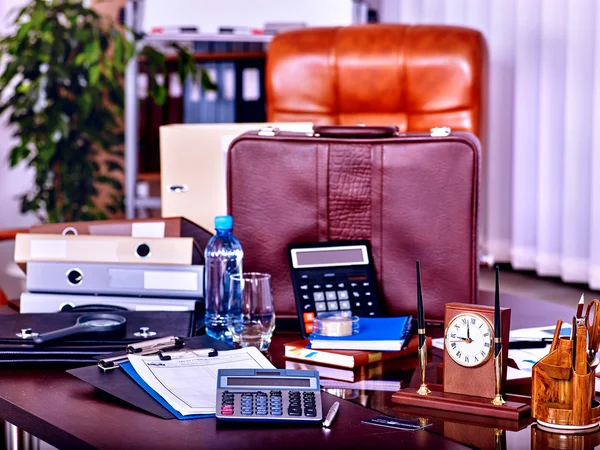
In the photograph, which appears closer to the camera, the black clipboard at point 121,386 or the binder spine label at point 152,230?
the black clipboard at point 121,386

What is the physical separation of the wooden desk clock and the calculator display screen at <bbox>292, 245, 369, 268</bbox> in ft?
1.39

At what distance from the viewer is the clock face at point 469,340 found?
3.28 ft

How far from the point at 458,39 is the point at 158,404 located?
6.15 ft

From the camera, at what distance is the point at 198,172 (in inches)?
69.3

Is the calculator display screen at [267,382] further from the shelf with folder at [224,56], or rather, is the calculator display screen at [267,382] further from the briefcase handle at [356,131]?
the shelf with folder at [224,56]

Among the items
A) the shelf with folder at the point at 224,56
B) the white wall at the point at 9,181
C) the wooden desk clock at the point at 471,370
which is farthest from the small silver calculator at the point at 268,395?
the white wall at the point at 9,181

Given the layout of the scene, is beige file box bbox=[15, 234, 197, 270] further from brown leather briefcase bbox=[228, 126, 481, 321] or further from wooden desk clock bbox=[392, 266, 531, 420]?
wooden desk clock bbox=[392, 266, 531, 420]

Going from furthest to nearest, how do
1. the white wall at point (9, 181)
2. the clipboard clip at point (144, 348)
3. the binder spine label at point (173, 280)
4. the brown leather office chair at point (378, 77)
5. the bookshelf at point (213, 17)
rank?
the white wall at point (9, 181)
the bookshelf at point (213, 17)
the brown leather office chair at point (378, 77)
the binder spine label at point (173, 280)
the clipboard clip at point (144, 348)

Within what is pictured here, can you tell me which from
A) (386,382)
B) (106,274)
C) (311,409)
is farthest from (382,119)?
(311,409)

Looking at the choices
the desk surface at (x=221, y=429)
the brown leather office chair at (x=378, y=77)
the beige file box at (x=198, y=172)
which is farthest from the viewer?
the brown leather office chair at (x=378, y=77)

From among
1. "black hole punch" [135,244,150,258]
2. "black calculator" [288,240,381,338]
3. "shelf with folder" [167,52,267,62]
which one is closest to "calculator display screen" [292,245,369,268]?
"black calculator" [288,240,381,338]

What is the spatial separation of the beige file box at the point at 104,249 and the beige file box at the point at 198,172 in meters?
0.33

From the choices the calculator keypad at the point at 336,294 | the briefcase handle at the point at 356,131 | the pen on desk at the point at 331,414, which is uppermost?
the briefcase handle at the point at 356,131

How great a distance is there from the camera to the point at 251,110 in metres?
3.83
